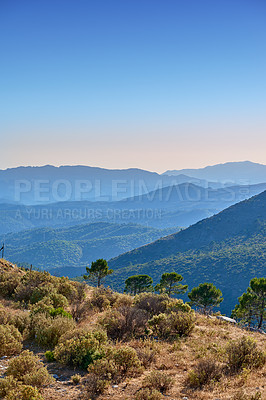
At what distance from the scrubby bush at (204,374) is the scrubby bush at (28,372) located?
11.0 feet

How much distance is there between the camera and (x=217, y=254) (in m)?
137

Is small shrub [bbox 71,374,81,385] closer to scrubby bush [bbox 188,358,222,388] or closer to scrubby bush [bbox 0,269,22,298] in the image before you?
scrubby bush [bbox 188,358,222,388]

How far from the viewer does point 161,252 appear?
6698 inches

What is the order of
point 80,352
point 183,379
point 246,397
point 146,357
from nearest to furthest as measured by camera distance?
point 246,397
point 183,379
point 80,352
point 146,357

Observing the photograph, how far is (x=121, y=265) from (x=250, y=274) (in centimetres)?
8362

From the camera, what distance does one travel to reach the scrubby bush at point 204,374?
6844 millimetres

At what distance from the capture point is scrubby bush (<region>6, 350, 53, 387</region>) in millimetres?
6473

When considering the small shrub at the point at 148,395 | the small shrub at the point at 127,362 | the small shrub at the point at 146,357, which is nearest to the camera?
the small shrub at the point at 148,395

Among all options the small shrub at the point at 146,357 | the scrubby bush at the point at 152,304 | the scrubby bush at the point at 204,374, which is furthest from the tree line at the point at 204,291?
the scrubby bush at the point at 204,374

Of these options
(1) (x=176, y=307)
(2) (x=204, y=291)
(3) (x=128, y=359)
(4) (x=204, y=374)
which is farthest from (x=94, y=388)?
(2) (x=204, y=291)

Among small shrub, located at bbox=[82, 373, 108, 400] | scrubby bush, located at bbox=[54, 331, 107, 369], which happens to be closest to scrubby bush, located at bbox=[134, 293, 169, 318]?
scrubby bush, located at bbox=[54, 331, 107, 369]

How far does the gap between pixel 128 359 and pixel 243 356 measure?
3.15m

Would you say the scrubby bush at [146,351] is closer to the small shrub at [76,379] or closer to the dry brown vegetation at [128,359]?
the dry brown vegetation at [128,359]

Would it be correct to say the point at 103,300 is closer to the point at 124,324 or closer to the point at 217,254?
the point at 124,324
